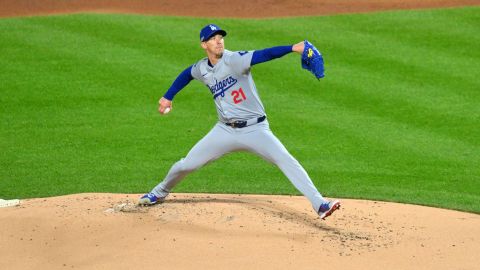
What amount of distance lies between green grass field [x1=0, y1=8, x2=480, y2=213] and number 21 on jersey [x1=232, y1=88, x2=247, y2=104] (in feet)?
6.95

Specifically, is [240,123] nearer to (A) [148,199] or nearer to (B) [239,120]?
(B) [239,120]

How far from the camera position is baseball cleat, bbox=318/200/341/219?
8.77 m

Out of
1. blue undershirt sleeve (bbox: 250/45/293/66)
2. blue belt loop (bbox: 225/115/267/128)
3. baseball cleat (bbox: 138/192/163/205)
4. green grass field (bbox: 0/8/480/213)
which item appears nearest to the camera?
blue undershirt sleeve (bbox: 250/45/293/66)

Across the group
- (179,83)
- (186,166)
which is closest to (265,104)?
(179,83)

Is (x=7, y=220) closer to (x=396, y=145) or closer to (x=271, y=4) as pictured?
(x=396, y=145)

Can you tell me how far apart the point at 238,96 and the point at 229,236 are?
52.5 inches

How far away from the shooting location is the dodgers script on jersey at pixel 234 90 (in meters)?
8.99

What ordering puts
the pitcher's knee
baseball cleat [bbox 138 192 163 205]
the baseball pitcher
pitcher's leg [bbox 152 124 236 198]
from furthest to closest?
baseball cleat [bbox 138 192 163 205], the pitcher's knee, pitcher's leg [bbox 152 124 236 198], the baseball pitcher

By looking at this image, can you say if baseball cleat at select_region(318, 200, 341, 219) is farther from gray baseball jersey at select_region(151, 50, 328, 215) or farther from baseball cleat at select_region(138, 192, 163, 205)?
baseball cleat at select_region(138, 192, 163, 205)

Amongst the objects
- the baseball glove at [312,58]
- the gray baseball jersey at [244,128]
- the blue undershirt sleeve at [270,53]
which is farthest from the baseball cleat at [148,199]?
the baseball glove at [312,58]

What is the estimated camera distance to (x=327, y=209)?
8836 mm

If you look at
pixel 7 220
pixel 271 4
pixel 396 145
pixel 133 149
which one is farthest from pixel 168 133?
pixel 271 4

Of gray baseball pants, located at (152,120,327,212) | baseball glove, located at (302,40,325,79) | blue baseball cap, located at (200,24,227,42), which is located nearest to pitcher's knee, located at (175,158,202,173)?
gray baseball pants, located at (152,120,327,212)

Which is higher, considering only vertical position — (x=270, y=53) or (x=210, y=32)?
(x=210, y=32)
